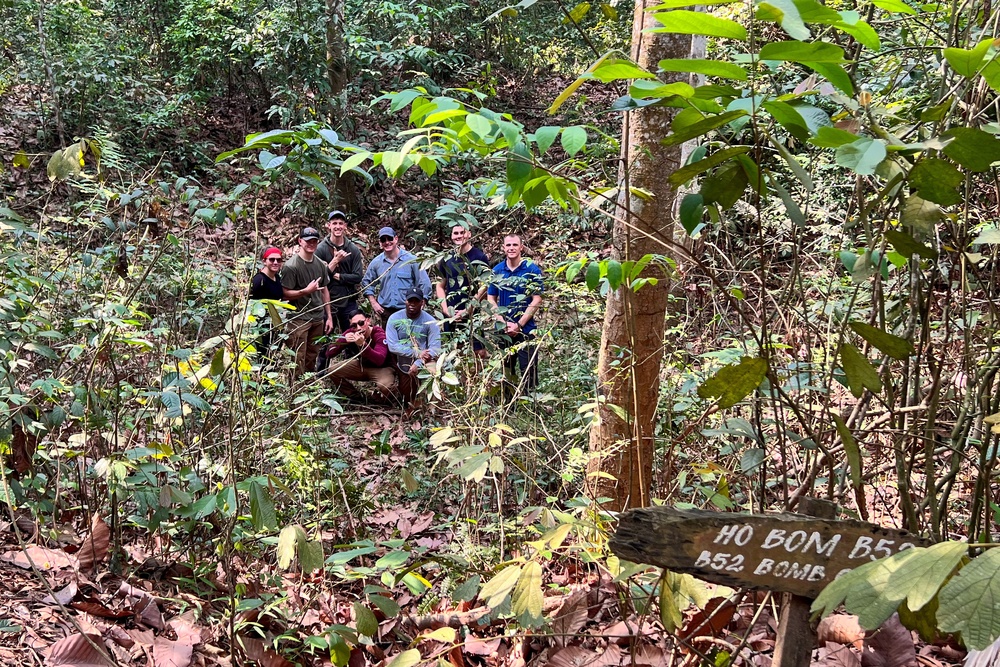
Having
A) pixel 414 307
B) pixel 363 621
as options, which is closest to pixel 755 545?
pixel 363 621

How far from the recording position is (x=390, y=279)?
738cm

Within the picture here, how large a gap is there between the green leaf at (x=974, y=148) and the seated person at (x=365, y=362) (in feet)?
18.9

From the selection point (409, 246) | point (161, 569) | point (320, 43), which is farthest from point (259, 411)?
point (320, 43)

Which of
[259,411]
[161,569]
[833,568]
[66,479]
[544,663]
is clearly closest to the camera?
[833,568]

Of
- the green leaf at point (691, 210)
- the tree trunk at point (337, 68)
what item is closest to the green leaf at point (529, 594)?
the green leaf at point (691, 210)

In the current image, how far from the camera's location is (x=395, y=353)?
687 cm

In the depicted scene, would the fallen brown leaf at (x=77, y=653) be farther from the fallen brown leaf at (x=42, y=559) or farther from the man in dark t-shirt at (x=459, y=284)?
the man in dark t-shirt at (x=459, y=284)

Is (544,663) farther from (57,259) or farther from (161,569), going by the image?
(57,259)

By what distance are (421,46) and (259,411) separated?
9.00 meters

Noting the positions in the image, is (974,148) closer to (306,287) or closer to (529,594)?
(529,594)

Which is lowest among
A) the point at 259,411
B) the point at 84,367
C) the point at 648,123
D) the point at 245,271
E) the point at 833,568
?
the point at 245,271

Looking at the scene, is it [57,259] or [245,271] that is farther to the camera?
[245,271]

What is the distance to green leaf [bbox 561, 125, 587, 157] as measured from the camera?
1484 millimetres

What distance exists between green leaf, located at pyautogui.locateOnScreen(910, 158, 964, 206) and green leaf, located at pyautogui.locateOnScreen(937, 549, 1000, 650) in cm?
62
